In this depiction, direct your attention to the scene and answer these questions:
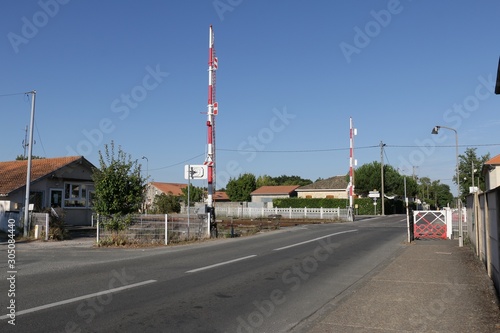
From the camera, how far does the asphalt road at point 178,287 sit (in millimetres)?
6594

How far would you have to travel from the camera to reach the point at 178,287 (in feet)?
29.9

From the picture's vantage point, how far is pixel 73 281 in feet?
32.0

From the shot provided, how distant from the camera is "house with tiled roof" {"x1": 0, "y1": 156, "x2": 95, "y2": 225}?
1022 inches

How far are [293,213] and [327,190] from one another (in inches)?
1106

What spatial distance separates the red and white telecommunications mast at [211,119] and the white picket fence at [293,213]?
26068 mm

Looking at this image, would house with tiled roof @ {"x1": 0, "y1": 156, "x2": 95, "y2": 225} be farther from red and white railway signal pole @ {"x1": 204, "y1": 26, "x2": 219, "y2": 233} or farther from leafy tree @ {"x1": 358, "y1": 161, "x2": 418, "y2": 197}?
leafy tree @ {"x1": 358, "y1": 161, "x2": 418, "y2": 197}

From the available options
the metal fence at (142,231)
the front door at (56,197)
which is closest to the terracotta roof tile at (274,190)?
the front door at (56,197)

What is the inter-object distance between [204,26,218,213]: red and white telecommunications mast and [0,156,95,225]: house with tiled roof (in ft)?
30.1

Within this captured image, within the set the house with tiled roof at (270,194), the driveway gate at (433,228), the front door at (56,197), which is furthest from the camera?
the house with tiled roof at (270,194)

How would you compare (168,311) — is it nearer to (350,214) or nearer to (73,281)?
(73,281)

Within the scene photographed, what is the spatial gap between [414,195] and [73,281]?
96137 mm

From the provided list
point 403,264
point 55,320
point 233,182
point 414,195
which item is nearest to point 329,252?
point 403,264

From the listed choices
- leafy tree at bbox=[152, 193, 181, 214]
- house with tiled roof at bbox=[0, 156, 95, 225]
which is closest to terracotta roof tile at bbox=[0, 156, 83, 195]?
house with tiled roof at bbox=[0, 156, 95, 225]

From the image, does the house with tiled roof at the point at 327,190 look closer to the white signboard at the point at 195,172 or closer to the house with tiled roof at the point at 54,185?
the house with tiled roof at the point at 54,185
